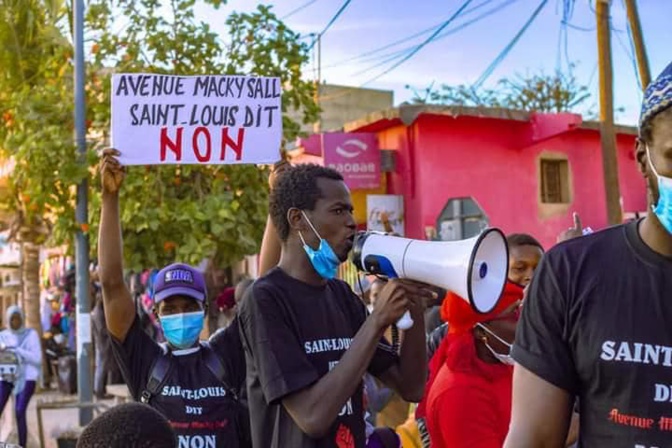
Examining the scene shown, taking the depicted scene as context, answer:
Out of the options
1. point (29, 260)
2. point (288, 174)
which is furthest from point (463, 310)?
point (29, 260)

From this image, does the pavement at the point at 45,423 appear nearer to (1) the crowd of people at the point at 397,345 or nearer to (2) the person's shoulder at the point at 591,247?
(1) the crowd of people at the point at 397,345

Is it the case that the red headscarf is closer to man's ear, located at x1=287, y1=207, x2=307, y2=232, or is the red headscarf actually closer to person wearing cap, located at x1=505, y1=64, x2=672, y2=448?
man's ear, located at x1=287, y1=207, x2=307, y2=232

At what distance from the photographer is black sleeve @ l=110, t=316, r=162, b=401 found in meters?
3.96

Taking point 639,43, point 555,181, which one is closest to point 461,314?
point 639,43

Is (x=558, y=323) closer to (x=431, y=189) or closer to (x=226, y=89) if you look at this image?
(x=226, y=89)

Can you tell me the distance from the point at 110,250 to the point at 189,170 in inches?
274

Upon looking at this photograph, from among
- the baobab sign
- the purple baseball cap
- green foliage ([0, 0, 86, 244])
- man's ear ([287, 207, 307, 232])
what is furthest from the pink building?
man's ear ([287, 207, 307, 232])

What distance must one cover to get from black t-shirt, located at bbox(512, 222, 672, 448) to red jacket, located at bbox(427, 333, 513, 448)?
1.22m

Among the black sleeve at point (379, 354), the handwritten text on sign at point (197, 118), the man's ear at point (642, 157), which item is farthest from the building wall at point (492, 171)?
the man's ear at point (642, 157)

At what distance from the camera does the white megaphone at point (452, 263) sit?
2684 mm

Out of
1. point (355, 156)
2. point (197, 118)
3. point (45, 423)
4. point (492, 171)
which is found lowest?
point (45, 423)

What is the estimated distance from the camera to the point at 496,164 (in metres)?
17.4

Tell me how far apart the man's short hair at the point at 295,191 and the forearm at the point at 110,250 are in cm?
104

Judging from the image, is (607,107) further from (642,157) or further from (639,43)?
(642,157)
